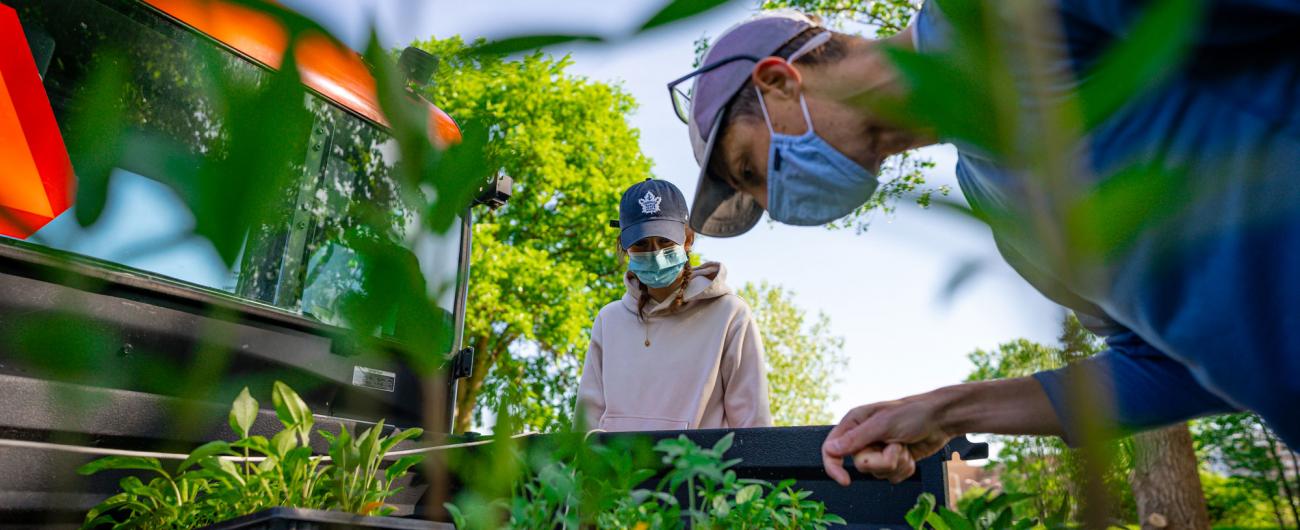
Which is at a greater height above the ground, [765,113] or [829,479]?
[765,113]

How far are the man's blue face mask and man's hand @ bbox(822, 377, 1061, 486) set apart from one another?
0.32 metres

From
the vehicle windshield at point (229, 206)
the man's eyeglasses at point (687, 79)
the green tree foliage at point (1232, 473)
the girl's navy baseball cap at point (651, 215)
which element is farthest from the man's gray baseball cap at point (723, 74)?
the green tree foliage at point (1232, 473)

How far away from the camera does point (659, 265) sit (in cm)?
290

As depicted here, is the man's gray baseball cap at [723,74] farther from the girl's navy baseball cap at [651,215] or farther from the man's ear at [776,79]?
the girl's navy baseball cap at [651,215]

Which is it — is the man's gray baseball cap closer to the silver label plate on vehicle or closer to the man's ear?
the man's ear

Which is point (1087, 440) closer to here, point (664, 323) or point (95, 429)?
point (95, 429)

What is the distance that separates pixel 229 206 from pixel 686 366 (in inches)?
103

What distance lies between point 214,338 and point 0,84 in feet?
0.66

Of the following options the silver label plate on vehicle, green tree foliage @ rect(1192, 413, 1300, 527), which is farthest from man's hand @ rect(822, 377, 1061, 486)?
green tree foliage @ rect(1192, 413, 1300, 527)

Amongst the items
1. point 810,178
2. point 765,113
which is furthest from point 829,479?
point 765,113

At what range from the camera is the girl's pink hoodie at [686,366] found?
9.08ft

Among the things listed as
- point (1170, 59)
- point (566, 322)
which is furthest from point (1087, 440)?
point (566, 322)

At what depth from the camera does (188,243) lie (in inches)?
11.7

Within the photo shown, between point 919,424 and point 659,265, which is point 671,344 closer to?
point 659,265
